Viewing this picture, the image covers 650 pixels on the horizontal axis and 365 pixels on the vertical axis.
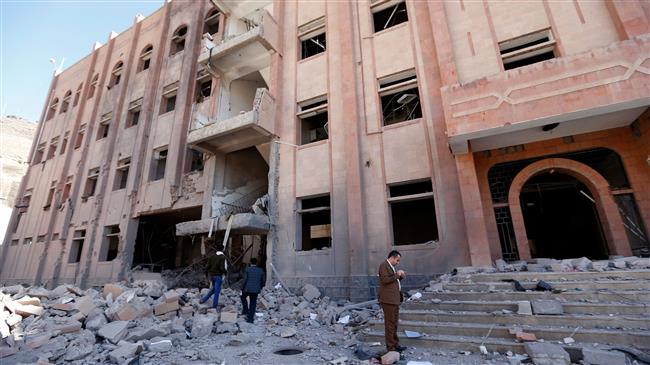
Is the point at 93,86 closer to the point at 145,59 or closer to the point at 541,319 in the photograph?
the point at 145,59

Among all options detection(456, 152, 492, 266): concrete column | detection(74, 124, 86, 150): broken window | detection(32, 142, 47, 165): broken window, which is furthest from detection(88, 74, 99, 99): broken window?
detection(456, 152, 492, 266): concrete column

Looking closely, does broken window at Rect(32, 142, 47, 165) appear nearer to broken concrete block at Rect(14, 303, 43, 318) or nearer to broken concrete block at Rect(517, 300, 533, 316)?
broken concrete block at Rect(14, 303, 43, 318)

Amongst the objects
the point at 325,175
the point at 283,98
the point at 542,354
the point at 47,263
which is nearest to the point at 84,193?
the point at 47,263

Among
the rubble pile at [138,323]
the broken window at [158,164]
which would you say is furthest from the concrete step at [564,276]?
the broken window at [158,164]

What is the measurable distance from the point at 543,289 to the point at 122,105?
22.3 meters

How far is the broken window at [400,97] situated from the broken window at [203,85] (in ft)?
30.5

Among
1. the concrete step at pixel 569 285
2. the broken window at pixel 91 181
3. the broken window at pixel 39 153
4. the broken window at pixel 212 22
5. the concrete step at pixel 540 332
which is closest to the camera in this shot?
the concrete step at pixel 540 332

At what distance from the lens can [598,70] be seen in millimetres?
6754

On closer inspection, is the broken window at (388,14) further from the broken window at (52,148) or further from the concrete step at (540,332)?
the broken window at (52,148)

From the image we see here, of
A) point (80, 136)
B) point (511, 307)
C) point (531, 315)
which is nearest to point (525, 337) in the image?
point (531, 315)

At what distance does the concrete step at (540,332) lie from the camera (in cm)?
432

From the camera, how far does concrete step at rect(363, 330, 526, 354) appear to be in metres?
4.73

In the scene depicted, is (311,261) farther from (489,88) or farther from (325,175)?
(489,88)

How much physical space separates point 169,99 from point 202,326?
14.9 metres
